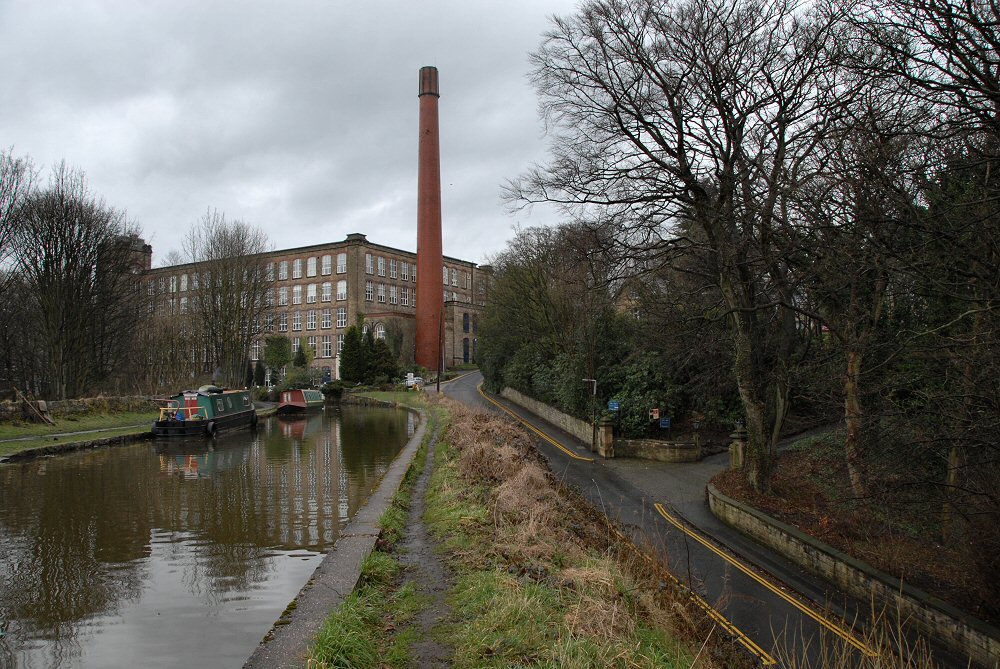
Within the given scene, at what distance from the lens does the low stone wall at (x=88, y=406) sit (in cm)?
2311

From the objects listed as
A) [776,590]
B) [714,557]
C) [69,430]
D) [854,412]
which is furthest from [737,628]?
[69,430]

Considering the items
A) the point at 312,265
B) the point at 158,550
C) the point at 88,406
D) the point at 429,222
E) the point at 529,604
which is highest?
the point at 429,222

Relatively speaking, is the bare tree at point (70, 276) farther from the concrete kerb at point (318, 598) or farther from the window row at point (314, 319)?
the window row at point (314, 319)

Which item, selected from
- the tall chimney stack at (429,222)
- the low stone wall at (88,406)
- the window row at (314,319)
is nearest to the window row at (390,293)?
the window row at (314,319)

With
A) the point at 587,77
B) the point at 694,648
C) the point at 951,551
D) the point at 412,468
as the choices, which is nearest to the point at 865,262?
the point at 951,551

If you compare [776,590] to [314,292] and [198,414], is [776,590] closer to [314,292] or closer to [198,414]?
[198,414]

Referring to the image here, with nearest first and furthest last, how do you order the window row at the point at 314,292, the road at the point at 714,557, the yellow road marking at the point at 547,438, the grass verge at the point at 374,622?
the grass verge at the point at 374,622, the road at the point at 714,557, the yellow road marking at the point at 547,438, the window row at the point at 314,292

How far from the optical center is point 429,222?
5562 cm

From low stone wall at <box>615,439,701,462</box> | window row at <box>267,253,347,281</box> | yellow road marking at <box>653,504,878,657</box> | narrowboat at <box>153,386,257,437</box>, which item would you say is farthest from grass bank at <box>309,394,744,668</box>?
window row at <box>267,253,347,281</box>

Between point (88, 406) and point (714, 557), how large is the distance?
2672 cm

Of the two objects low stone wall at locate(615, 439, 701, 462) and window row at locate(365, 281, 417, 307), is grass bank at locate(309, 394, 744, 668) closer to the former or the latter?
low stone wall at locate(615, 439, 701, 462)

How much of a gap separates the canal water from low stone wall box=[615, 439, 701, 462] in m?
8.24

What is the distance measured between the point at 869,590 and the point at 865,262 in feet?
14.8

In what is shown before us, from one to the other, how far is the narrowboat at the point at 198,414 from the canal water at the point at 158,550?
5.45 meters
